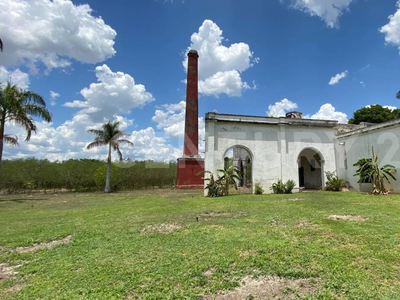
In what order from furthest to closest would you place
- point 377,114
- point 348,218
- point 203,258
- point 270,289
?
1. point 377,114
2. point 348,218
3. point 203,258
4. point 270,289

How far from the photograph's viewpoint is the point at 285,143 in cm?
1383

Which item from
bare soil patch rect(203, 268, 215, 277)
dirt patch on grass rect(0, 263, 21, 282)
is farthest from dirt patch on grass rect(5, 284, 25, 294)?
bare soil patch rect(203, 268, 215, 277)

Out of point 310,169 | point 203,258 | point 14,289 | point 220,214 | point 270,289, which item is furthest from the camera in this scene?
point 310,169

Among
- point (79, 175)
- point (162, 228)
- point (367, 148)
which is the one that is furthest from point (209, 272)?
point (79, 175)

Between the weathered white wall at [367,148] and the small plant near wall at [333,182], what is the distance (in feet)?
1.60

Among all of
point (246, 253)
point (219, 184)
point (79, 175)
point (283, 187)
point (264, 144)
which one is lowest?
point (246, 253)

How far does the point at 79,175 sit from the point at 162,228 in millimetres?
20342

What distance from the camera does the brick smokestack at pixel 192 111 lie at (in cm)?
2134

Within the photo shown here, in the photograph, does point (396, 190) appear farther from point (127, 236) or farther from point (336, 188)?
point (127, 236)

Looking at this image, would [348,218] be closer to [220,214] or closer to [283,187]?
[220,214]

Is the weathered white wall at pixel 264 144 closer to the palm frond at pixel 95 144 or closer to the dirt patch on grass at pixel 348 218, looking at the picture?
the dirt patch on grass at pixel 348 218

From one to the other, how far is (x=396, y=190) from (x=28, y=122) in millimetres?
21207

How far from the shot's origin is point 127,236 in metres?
5.23

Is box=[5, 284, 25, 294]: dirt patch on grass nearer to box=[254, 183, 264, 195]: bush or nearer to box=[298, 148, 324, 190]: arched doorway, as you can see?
box=[254, 183, 264, 195]: bush
